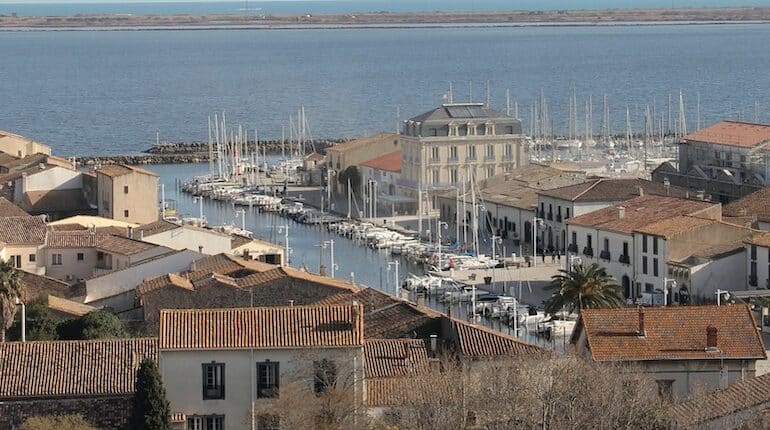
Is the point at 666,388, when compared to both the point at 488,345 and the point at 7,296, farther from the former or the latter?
A: the point at 7,296

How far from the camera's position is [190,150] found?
103188 mm

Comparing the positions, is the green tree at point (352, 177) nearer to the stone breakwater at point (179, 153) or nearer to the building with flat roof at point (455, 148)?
the building with flat roof at point (455, 148)

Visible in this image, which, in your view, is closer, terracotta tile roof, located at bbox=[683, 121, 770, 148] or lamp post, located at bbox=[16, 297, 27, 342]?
lamp post, located at bbox=[16, 297, 27, 342]

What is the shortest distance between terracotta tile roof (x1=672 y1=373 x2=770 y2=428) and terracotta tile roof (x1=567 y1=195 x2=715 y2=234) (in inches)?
943

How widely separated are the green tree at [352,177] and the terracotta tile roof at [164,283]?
39571mm

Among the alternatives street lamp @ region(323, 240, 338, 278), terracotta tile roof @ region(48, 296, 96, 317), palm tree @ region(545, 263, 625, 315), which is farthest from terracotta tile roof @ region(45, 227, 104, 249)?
palm tree @ region(545, 263, 625, 315)

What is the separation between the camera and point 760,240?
148ft

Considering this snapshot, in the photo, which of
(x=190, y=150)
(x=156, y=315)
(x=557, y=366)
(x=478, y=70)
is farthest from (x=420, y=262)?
(x=478, y=70)

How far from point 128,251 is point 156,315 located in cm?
860

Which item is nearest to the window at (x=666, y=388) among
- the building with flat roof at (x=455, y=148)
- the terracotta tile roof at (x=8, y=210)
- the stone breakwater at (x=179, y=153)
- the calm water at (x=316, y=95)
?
the terracotta tile roof at (x=8, y=210)

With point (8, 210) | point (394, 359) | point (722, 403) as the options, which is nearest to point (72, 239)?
point (8, 210)

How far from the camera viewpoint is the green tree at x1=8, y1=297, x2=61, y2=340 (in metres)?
32.2

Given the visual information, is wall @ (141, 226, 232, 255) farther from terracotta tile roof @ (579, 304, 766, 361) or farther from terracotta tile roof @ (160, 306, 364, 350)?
terracotta tile roof @ (160, 306, 364, 350)

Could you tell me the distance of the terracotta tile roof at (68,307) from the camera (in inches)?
1369
